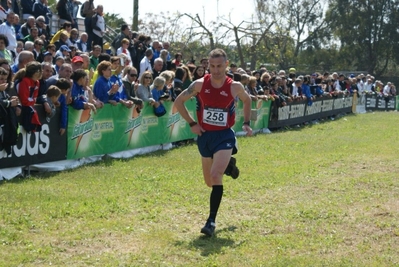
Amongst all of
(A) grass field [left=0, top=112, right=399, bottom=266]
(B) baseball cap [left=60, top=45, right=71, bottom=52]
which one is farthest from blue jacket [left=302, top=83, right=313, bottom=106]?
(B) baseball cap [left=60, top=45, right=71, bottom=52]

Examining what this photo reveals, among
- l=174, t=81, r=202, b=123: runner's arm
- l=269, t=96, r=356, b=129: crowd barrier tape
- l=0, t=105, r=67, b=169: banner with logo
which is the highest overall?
l=174, t=81, r=202, b=123: runner's arm

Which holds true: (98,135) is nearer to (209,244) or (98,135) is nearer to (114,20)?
(209,244)

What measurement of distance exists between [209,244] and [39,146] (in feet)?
17.4

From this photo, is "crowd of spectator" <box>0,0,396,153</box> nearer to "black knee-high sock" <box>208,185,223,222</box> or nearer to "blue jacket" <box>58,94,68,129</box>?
"blue jacket" <box>58,94,68,129</box>

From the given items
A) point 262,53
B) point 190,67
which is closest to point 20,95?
point 190,67

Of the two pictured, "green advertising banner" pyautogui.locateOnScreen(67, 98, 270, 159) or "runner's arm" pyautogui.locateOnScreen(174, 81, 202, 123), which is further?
"green advertising banner" pyautogui.locateOnScreen(67, 98, 270, 159)

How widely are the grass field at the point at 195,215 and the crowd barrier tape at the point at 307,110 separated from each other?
31.5 ft

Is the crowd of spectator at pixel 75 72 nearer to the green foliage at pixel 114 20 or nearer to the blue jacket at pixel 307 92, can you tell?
the blue jacket at pixel 307 92

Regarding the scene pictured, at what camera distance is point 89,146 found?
1342 cm

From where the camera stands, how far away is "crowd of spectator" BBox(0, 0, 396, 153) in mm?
11180

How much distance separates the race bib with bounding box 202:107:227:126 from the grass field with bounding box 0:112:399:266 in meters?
1.29

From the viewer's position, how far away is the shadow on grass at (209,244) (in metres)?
7.21

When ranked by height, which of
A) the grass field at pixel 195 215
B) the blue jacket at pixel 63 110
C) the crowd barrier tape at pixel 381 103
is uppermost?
the blue jacket at pixel 63 110

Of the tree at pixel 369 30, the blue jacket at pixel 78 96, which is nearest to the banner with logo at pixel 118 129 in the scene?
the blue jacket at pixel 78 96
